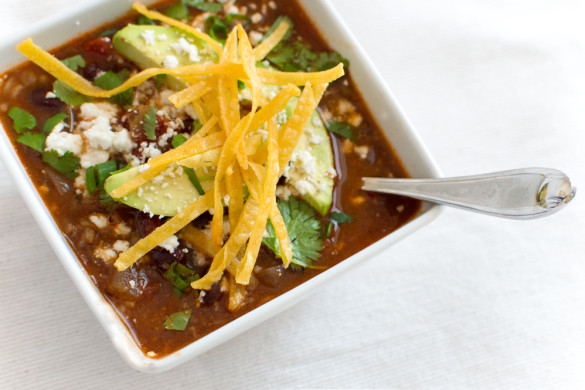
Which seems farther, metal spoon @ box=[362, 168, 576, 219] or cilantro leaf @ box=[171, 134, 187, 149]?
cilantro leaf @ box=[171, 134, 187, 149]

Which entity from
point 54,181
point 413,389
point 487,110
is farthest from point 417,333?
point 54,181

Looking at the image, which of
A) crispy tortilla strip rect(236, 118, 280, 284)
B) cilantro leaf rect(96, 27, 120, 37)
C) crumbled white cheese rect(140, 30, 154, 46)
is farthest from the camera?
cilantro leaf rect(96, 27, 120, 37)

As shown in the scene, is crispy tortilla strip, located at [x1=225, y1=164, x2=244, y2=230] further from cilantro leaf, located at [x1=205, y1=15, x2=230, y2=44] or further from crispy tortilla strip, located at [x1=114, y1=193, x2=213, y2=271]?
cilantro leaf, located at [x1=205, y1=15, x2=230, y2=44]

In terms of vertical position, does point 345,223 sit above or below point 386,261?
above

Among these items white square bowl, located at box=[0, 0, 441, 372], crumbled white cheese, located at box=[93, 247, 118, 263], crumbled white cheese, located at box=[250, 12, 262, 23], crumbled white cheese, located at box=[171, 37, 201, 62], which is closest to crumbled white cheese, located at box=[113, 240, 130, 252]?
crumbled white cheese, located at box=[93, 247, 118, 263]

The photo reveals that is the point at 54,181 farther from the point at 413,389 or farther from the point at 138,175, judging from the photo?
the point at 413,389
